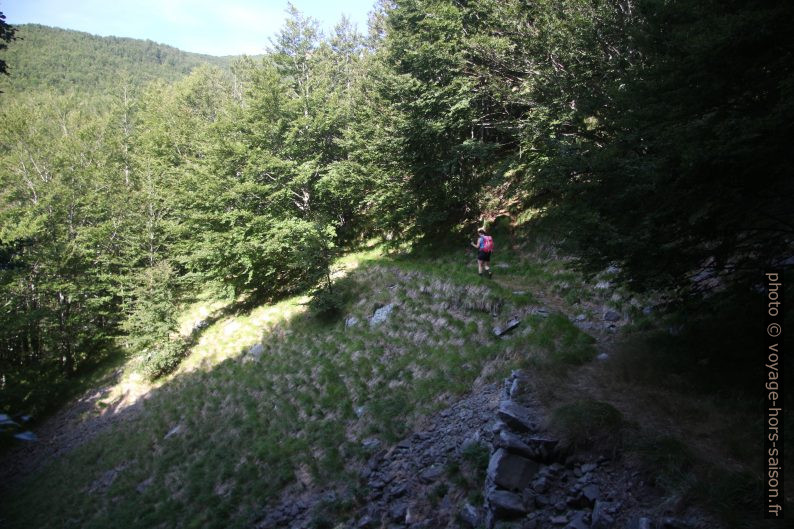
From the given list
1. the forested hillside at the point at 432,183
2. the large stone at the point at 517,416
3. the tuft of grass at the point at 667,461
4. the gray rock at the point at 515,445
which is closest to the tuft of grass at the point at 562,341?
the forested hillside at the point at 432,183

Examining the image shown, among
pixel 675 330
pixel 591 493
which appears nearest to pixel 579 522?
pixel 591 493

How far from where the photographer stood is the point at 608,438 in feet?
16.6

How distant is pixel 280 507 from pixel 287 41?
23768 mm

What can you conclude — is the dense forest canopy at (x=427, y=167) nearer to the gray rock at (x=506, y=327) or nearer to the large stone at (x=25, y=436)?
the gray rock at (x=506, y=327)

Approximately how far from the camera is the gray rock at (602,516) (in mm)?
4168

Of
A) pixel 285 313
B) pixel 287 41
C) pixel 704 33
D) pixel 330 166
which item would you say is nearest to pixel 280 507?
pixel 704 33

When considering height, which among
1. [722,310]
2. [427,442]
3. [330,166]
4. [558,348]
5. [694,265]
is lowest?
[427,442]

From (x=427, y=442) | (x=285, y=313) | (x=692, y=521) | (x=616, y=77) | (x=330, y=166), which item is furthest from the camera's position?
(x=330, y=166)

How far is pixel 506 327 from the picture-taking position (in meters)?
10.5

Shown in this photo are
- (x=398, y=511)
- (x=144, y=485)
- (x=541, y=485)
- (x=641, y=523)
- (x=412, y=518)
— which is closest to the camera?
(x=641, y=523)

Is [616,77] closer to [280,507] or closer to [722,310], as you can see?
[722,310]

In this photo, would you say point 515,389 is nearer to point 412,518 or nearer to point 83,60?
point 412,518

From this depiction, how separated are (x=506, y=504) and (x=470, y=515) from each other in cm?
72

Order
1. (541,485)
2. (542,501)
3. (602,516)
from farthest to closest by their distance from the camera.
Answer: (541,485)
(542,501)
(602,516)
